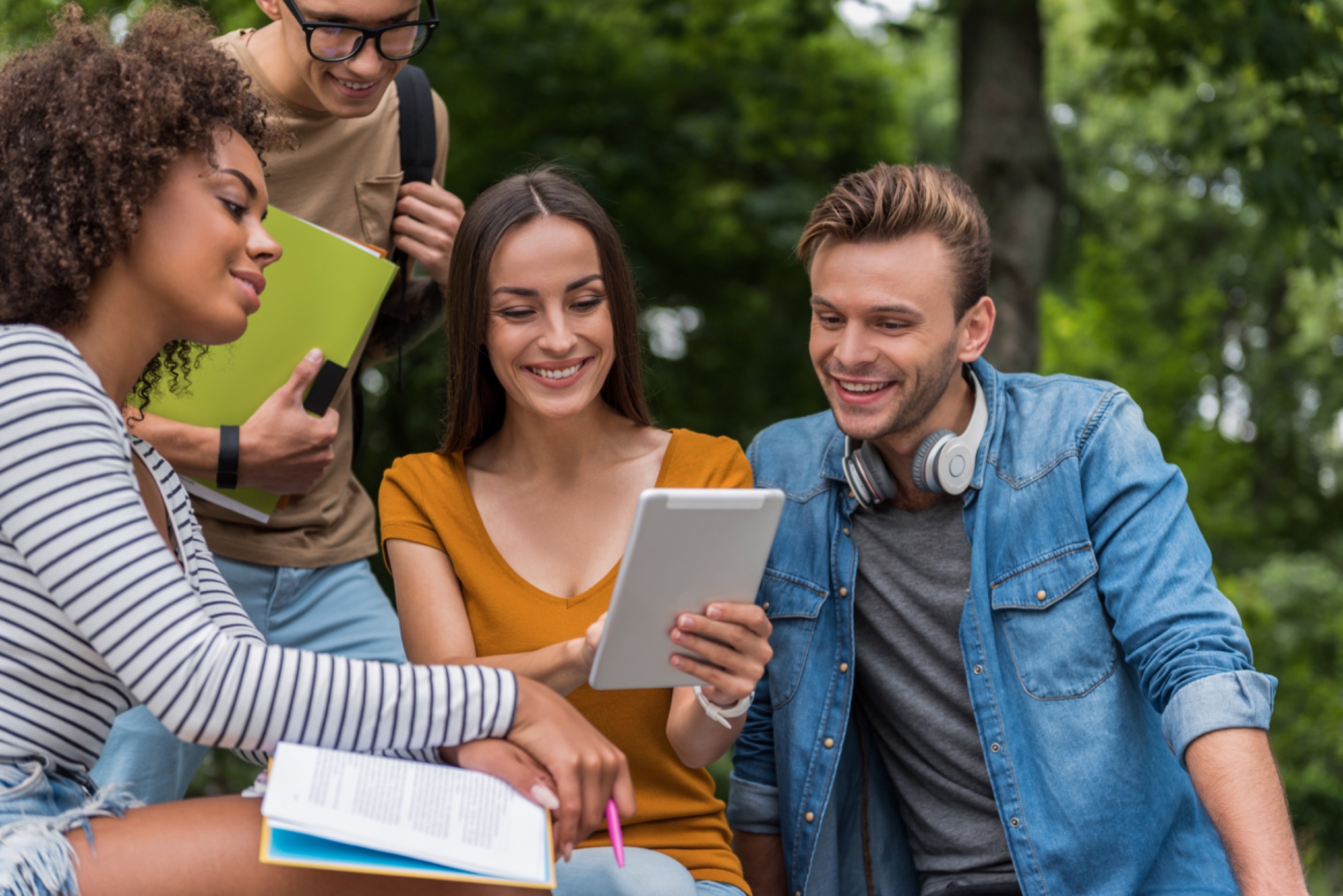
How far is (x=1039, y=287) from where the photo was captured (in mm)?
6676

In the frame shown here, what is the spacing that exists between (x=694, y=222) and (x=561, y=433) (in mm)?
5720

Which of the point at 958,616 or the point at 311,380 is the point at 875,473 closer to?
the point at 958,616

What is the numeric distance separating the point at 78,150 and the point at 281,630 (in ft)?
4.66

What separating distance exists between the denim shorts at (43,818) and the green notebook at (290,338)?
109cm

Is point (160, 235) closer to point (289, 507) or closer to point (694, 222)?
point (289, 507)

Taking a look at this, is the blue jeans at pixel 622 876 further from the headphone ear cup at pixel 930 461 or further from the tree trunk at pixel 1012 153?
the tree trunk at pixel 1012 153

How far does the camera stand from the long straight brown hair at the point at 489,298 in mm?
2764

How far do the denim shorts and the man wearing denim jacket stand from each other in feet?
5.24

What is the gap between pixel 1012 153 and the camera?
6605 millimetres

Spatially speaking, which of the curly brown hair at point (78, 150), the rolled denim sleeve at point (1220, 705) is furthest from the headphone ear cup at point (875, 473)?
the curly brown hair at point (78, 150)

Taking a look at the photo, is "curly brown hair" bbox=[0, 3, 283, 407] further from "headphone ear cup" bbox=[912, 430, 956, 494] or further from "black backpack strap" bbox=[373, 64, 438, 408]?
"headphone ear cup" bbox=[912, 430, 956, 494]

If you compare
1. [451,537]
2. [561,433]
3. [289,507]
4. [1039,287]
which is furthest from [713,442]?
[1039,287]

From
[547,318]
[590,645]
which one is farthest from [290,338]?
[590,645]

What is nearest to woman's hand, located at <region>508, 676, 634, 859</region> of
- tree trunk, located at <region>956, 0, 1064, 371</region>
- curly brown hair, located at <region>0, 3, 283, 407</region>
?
curly brown hair, located at <region>0, 3, 283, 407</region>
